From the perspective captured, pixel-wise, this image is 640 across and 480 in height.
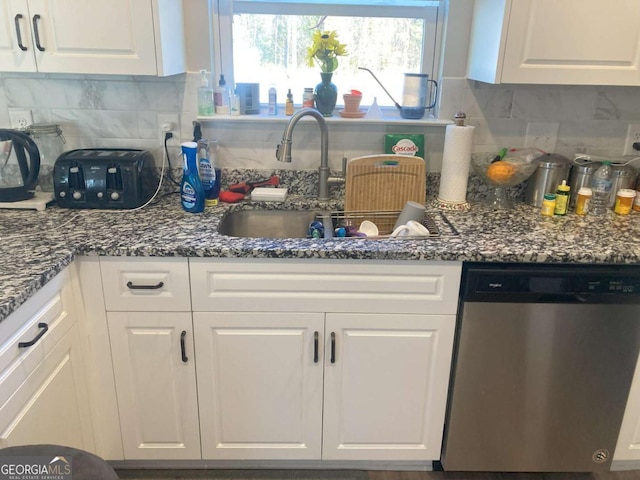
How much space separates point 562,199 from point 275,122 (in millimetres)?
1122

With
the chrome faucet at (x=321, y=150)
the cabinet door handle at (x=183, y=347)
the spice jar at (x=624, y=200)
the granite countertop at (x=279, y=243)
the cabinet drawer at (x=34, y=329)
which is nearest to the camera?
the cabinet drawer at (x=34, y=329)

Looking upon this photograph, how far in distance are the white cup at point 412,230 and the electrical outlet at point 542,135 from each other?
0.71 meters

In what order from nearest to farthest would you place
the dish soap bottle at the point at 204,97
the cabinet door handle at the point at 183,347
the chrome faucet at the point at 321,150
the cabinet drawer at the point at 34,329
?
the cabinet drawer at the point at 34,329
the cabinet door handle at the point at 183,347
the chrome faucet at the point at 321,150
the dish soap bottle at the point at 204,97

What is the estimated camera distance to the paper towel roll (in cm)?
188

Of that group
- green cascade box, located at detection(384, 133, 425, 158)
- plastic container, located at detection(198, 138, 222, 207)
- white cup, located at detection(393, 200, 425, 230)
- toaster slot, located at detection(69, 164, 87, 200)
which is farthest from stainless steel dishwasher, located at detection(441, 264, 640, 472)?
toaster slot, located at detection(69, 164, 87, 200)

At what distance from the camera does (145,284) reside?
1594 mm

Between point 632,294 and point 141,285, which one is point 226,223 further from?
point 632,294

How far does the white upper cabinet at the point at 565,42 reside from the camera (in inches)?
65.5

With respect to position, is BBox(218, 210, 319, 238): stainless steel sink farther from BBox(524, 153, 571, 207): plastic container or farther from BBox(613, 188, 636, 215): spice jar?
BBox(613, 188, 636, 215): spice jar

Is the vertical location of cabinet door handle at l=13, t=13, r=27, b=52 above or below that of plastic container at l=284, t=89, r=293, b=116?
above

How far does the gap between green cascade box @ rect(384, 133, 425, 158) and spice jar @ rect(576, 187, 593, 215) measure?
2.00 ft

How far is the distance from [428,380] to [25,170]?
160 centimetres

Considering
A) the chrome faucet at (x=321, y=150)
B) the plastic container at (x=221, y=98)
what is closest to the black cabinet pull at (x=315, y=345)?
the chrome faucet at (x=321, y=150)

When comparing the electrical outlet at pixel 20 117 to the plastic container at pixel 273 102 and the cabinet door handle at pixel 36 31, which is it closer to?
the cabinet door handle at pixel 36 31
